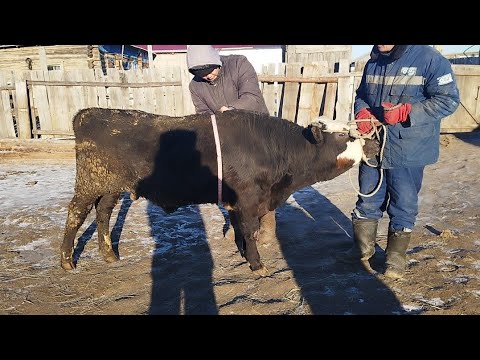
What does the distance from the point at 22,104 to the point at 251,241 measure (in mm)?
8654

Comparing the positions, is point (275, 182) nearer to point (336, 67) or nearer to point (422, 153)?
point (422, 153)

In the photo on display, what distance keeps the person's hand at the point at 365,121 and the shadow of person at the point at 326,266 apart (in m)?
1.47

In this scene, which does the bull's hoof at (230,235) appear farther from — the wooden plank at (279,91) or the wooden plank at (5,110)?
the wooden plank at (5,110)

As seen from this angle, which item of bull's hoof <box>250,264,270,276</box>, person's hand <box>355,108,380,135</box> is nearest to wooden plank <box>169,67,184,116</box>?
person's hand <box>355,108,380,135</box>

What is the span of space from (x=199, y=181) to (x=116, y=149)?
965 millimetres

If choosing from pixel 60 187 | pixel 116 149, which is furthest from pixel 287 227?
pixel 60 187

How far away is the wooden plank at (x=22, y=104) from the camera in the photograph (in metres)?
9.66

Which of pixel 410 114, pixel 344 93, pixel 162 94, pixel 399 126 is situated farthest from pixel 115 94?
pixel 410 114

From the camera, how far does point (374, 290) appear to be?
3508mm

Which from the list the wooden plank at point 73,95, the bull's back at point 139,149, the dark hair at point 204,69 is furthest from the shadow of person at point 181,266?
the wooden plank at point 73,95

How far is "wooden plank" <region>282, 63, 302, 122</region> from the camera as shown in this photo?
30.9 ft

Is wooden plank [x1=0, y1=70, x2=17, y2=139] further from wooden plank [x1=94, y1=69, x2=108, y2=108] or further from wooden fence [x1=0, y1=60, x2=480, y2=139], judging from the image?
wooden plank [x1=94, y1=69, x2=108, y2=108]

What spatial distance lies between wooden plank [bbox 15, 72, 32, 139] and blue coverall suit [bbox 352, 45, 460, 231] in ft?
29.8

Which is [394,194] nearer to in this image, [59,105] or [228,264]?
[228,264]
